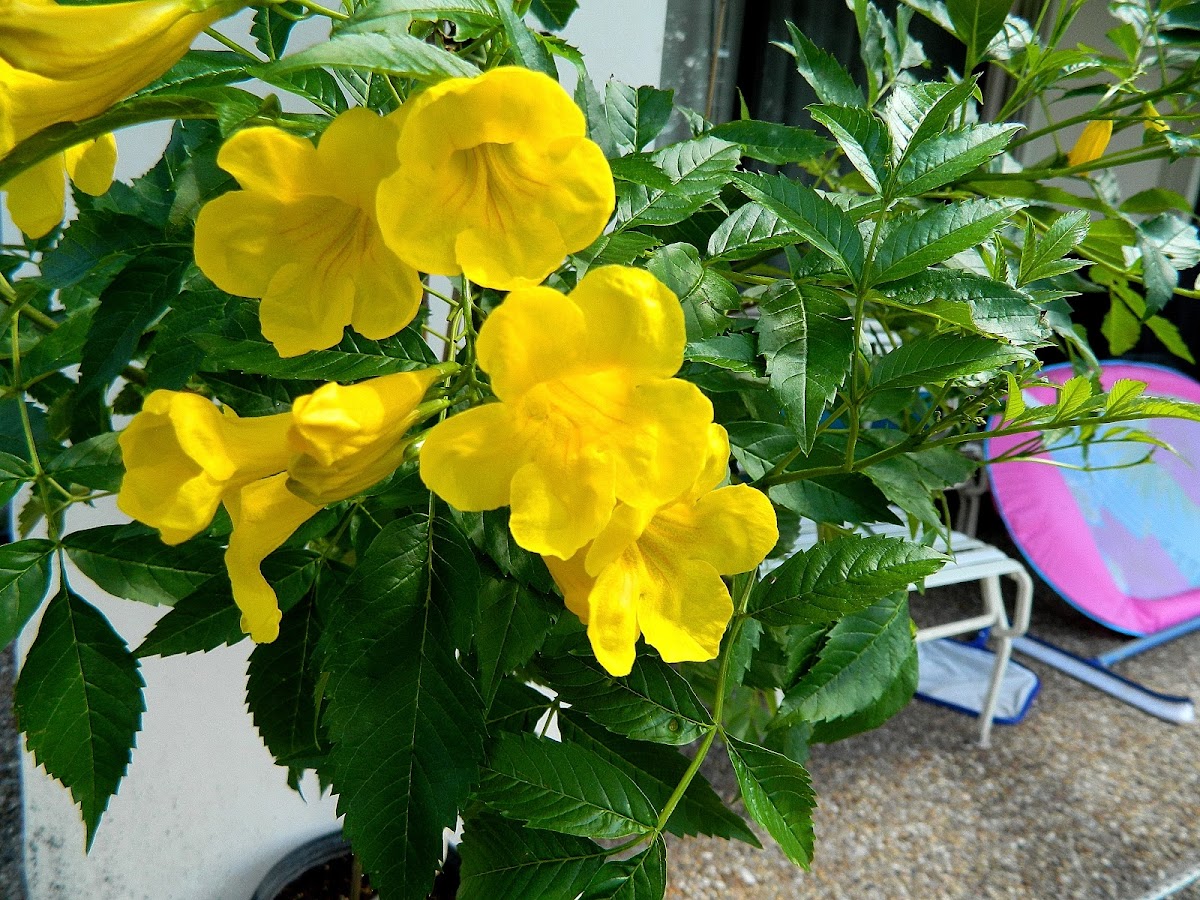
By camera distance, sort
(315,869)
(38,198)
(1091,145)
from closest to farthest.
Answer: (38,198), (1091,145), (315,869)

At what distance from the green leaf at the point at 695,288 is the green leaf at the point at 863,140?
74 millimetres

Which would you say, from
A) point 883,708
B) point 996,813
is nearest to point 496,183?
point 883,708

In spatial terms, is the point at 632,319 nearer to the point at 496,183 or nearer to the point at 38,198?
the point at 496,183

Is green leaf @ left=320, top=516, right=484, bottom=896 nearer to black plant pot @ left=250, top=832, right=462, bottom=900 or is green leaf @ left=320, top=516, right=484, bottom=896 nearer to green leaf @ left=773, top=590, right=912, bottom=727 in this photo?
green leaf @ left=773, top=590, right=912, bottom=727

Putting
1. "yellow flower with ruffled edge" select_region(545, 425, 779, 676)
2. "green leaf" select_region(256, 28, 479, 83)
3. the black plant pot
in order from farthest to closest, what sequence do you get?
the black plant pot → "yellow flower with ruffled edge" select_region(545, 425, 779, 676) → "green leaf" select_region(256, 28, 479, 83)

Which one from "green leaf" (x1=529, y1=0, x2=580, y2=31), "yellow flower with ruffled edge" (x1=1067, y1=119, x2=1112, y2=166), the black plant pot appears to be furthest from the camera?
the black plant pot

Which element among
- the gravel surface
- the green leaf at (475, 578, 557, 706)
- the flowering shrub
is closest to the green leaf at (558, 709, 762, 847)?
the flowering shrub

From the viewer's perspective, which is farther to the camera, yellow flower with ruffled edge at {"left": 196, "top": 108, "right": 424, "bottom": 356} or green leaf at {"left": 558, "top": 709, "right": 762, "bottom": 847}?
green leaf at {"left": 558, "top": 709, "right": 762, "bottom": 847}

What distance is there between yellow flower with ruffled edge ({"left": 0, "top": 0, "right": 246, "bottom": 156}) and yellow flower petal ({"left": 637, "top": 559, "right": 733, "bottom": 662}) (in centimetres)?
22

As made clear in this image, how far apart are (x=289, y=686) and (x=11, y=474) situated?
0.17 metres

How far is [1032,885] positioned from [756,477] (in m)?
1.29

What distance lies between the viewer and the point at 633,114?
391 mm

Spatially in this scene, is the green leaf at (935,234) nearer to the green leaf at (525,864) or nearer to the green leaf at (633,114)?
the green leaf at (633,114)

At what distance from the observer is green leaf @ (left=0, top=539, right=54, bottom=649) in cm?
42
